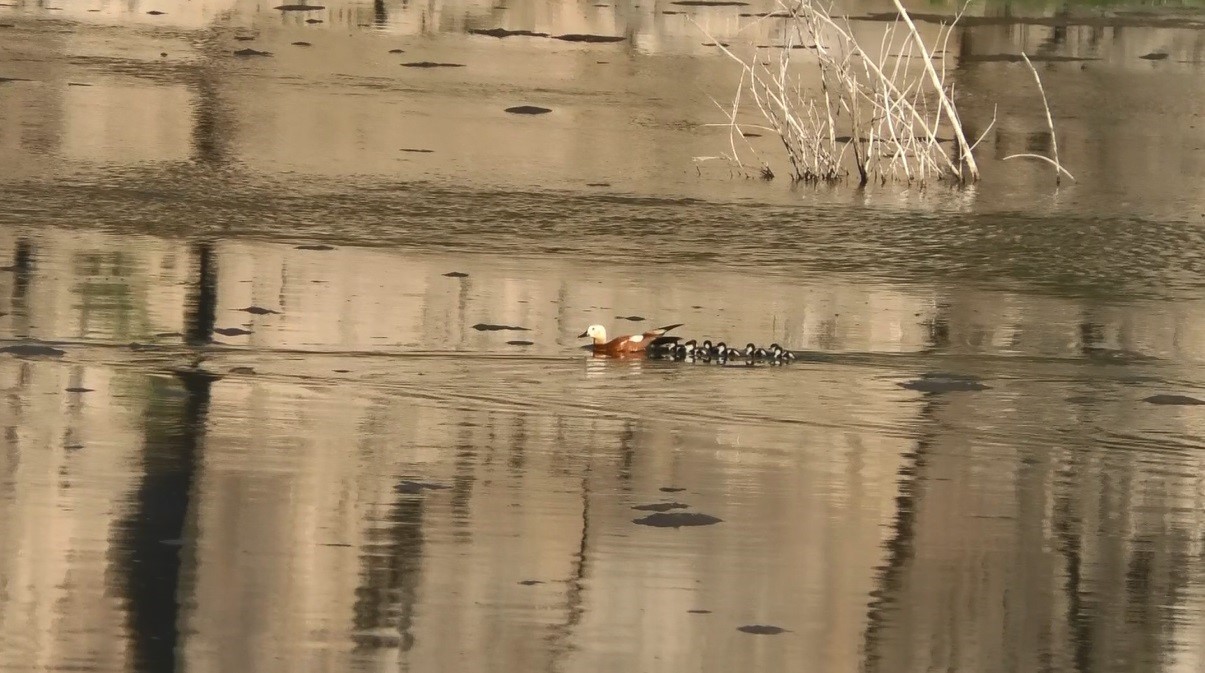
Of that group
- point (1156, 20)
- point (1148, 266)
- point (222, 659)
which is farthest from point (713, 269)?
point (1156, 20)

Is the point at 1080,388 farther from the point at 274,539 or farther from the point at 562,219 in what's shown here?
the point at 562,219

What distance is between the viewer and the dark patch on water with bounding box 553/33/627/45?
81.5 feet

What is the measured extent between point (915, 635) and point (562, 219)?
780 cm

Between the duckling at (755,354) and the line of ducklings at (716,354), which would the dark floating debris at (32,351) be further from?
the duckling at (755,354)

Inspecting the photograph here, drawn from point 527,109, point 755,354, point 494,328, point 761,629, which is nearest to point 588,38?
point 527,109

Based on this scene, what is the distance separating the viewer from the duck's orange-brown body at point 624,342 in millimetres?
8836

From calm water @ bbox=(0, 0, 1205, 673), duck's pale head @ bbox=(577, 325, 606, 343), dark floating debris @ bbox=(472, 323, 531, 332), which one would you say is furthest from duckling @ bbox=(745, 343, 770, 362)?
dark floating debris @ bbox=(472, 323, 531, 332)

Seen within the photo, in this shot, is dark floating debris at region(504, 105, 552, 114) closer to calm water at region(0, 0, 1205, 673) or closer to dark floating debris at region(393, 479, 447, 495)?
calm water at region(0, 0, 1205, 673)

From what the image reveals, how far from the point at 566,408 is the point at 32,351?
1925 millimetres

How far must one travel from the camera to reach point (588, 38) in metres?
25.1

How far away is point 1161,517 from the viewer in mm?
6691

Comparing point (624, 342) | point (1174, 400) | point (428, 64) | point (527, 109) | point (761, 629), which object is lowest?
point (761, 629)

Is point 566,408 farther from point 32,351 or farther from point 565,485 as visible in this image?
point 32,351

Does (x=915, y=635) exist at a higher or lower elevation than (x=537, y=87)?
lower
